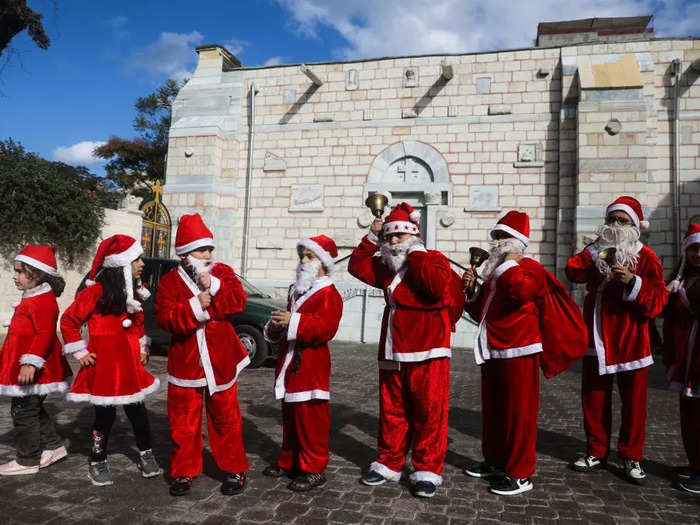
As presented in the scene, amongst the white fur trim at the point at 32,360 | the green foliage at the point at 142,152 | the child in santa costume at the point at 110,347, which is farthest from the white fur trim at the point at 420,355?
the green foliage at the point at 142,152

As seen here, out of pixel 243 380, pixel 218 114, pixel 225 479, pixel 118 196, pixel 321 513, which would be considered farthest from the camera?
pixel 118 196

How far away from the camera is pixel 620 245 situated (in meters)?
4.03

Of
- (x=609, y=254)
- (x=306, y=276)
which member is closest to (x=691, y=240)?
(x=609, y=254)

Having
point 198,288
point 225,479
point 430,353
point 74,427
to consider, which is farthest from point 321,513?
point 74,427

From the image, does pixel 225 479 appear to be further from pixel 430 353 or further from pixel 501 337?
pixel 501 337

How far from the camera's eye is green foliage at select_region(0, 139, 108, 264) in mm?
11375

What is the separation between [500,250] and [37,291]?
3.38 meters

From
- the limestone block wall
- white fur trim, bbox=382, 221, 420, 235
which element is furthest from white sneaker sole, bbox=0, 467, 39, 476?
the limestone block wall

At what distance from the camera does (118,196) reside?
29.0 meters

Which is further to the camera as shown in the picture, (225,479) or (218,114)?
(218,114)

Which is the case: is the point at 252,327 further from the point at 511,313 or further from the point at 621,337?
the point at 621,337

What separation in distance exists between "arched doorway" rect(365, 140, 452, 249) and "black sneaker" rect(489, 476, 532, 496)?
9.96m

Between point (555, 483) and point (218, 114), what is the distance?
44.0 ft

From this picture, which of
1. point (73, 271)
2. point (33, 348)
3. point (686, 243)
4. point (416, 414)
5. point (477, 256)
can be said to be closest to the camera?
point (416, 414)
